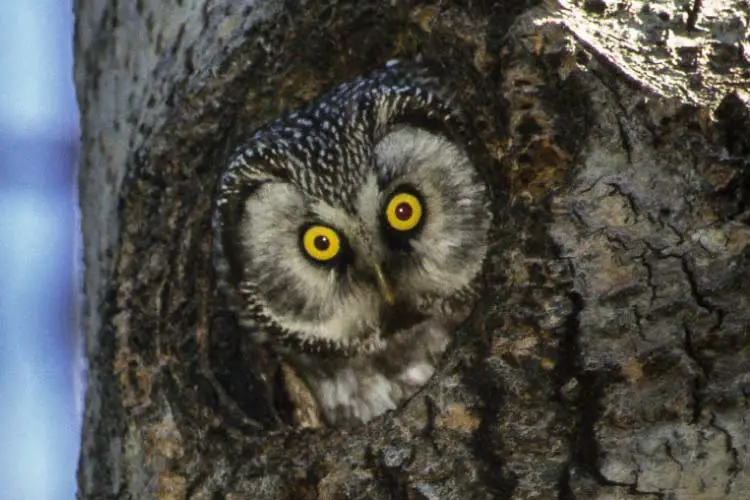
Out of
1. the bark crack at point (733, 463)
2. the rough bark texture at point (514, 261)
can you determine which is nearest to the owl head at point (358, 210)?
the rough bark texture at point (514, 261)

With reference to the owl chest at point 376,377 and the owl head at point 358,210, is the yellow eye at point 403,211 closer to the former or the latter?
the owl head at point 358,210

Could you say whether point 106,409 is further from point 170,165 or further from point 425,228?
point 425,228

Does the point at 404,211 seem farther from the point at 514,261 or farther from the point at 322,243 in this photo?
the point at 514,261

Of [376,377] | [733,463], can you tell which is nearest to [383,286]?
[376,377]

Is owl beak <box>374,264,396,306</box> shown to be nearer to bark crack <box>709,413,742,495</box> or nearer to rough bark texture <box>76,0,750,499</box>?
rough bark texture <box>76,0,750,499</box>

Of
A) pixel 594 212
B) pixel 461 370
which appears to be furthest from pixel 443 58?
pixel 461 370

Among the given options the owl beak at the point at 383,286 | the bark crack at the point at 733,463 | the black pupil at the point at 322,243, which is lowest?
the bark crack at the point at 733,463

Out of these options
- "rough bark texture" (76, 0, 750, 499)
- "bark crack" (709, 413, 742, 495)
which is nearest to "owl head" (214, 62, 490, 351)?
"rough bark texture" (76, 0, 750, 499)
